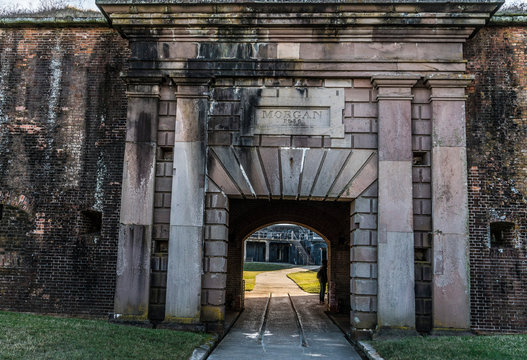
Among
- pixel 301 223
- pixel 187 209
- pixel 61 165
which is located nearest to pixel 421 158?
pixel 187 209

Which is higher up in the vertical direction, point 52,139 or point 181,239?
point 52,139

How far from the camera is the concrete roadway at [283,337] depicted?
8.32m

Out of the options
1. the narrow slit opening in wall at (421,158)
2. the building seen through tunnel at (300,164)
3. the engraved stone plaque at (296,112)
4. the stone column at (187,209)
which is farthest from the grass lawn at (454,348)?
the engraved stone plaque at (296,112)

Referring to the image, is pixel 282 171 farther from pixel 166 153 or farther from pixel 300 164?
pixel 166 153

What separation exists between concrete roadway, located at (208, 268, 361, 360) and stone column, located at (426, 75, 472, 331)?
6.50 feet

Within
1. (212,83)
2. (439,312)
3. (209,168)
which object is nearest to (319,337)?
(439,312)

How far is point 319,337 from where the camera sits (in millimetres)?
10242

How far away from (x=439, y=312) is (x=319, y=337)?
2581 mm

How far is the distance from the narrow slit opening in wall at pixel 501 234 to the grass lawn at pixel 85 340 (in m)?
6.23

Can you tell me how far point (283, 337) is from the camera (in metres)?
10.2

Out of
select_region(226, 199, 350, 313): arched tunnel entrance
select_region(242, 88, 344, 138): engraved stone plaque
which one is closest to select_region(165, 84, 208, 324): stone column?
select_region(242, 88, 344, 138): engraved stone plaque

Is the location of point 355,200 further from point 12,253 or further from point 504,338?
point 12,253

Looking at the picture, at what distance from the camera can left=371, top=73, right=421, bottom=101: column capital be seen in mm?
9508

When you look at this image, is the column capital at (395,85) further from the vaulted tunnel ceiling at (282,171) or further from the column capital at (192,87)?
the column capital at (192,87)
